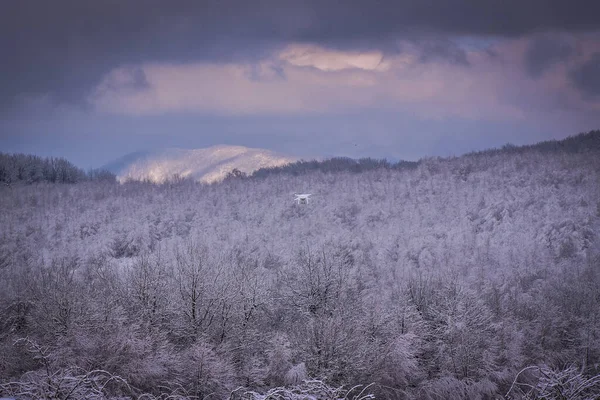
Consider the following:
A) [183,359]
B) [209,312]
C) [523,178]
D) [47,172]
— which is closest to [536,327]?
[209,312]

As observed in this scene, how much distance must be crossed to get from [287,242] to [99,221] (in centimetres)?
3968

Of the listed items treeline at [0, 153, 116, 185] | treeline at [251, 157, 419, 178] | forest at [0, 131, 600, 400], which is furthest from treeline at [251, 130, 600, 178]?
treeline at [0, 153, 116, 185]

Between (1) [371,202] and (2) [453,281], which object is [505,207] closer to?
(1) [371,202]

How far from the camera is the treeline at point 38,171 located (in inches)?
4934

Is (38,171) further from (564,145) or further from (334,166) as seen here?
(564,145)

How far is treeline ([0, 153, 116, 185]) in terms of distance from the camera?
12531 cm

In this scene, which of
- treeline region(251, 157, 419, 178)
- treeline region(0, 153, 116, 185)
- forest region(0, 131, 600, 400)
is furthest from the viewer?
treeline region(251, 157, 419, 178)

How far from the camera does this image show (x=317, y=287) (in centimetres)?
4631

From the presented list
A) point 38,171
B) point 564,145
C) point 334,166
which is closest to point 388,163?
point 334,166

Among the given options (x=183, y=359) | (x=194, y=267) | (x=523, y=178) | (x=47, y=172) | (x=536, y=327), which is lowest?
(x=536, y=327)

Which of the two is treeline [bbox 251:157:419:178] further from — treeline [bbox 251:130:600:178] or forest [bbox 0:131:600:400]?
forest [bbox 0:131:600:400]

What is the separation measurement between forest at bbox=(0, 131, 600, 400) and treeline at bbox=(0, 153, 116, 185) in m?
0.89

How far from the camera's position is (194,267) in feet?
135

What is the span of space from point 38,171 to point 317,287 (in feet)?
359
